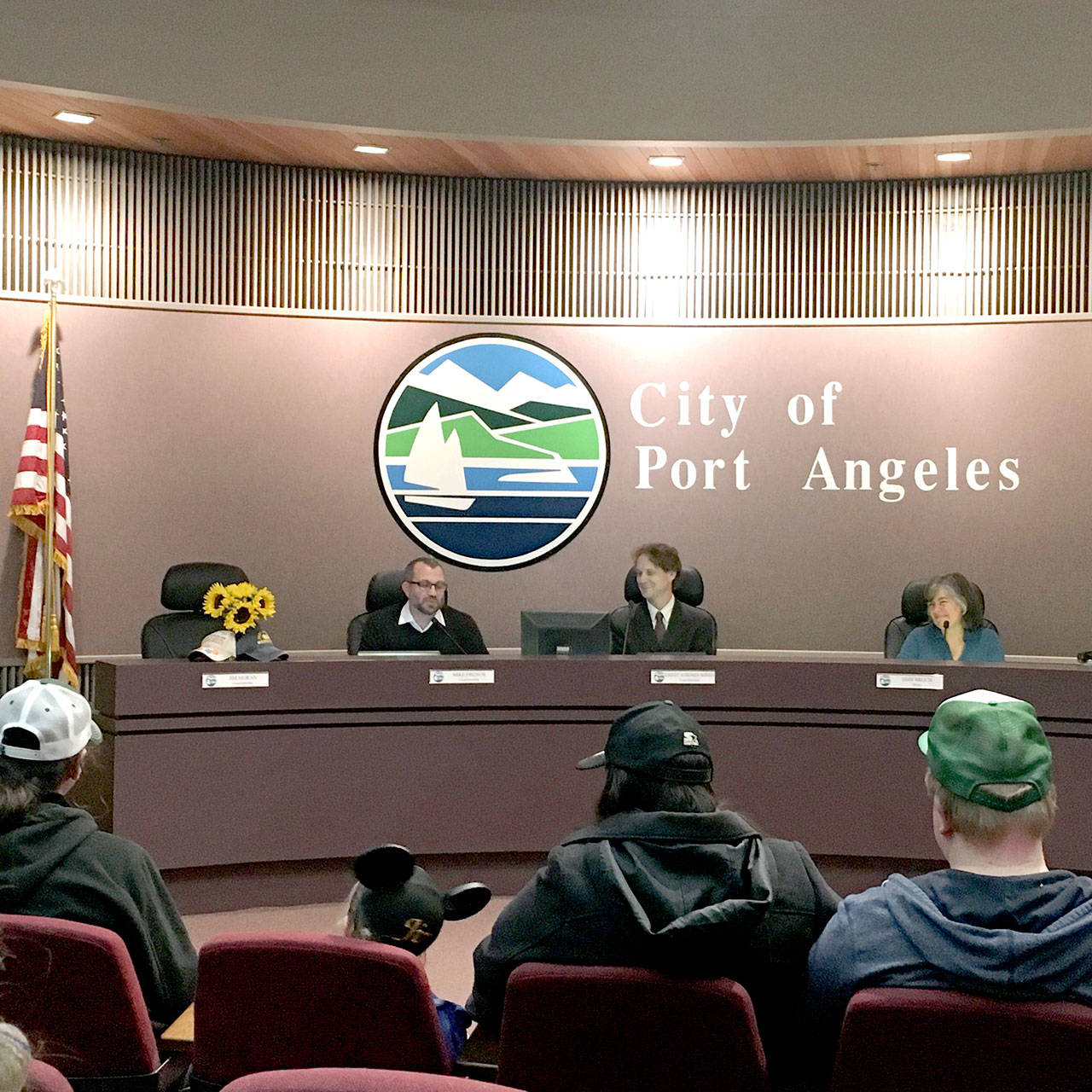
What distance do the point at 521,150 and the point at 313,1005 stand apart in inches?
224

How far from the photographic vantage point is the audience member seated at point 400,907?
2.51 metres

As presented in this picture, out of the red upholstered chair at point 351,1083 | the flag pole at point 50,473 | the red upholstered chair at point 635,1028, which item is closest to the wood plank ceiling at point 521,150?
the flag pole at point 50,473

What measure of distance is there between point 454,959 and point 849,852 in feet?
5.46

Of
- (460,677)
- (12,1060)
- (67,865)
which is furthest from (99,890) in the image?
(460,677)

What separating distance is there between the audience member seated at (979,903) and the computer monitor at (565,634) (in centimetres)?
353

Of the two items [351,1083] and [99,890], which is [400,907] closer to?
[99,890]

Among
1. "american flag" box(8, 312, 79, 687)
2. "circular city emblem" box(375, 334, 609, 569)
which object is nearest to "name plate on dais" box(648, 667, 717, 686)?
"circular city emblem" box(375, 334, 609, 569)

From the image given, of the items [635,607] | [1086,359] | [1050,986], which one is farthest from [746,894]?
[1086,359]

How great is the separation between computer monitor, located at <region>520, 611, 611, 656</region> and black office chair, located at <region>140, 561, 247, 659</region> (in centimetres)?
131

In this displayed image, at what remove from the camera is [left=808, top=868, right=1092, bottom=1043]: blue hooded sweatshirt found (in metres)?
2.04

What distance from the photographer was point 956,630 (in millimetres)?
6270

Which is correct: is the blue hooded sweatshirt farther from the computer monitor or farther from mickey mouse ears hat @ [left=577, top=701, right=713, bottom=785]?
the computer monitor

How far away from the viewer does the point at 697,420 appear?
26.2 feet

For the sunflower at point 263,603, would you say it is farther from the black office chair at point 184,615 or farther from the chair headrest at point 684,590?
the chair headrest at point 684,590
